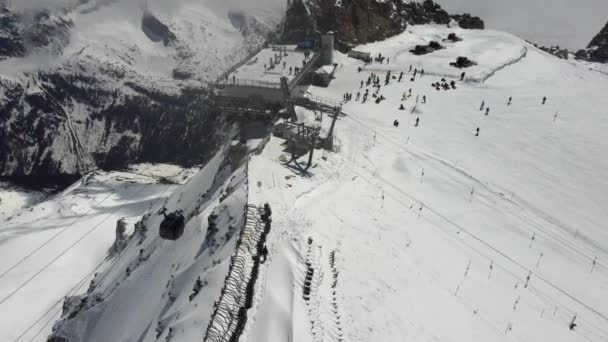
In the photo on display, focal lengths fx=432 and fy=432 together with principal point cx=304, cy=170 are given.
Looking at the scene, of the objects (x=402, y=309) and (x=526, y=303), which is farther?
(x=526, y=303)

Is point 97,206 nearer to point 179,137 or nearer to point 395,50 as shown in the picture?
point 179,137

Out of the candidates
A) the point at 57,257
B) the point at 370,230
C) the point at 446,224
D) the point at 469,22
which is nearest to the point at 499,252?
the point at 446,224

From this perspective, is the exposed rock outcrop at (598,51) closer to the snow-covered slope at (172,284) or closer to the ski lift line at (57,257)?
the snow-covered slope at (172,284)

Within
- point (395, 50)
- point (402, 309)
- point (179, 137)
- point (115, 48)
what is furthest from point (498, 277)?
point (115, 48)

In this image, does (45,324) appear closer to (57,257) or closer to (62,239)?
(57,257)

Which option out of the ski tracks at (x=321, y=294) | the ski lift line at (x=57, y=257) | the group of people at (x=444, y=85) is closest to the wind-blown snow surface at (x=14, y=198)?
the ski lift line at (x=57, y=257)

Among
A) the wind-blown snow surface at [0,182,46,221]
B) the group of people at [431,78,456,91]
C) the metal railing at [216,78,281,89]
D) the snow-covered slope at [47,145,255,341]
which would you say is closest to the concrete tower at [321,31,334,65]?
the metal railing at [216,78,281,89]
